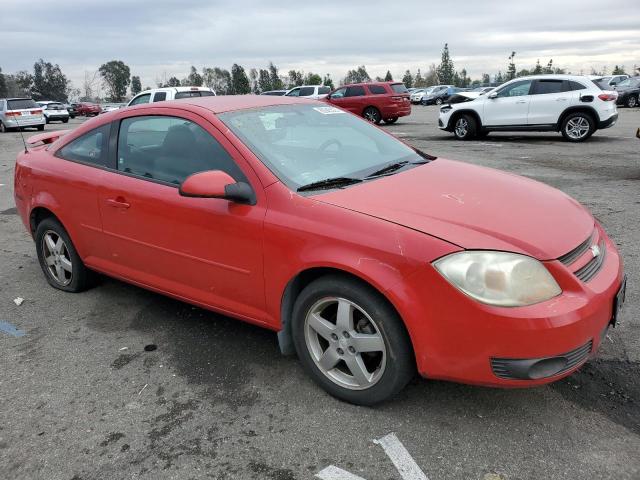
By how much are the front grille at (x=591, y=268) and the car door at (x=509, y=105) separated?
12.2 meters

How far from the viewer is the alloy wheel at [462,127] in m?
15.4

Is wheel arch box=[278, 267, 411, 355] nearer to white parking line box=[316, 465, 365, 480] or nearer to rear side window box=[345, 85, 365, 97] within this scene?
white parking line box=[316, 465, 365, 480]

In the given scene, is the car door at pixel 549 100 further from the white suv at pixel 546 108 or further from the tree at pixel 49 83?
the tree at pixel 49 83

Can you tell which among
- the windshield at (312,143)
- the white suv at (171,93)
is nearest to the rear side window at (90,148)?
the windshield at (312,143)

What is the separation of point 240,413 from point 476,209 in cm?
159

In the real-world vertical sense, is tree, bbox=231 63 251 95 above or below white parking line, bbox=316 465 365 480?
above

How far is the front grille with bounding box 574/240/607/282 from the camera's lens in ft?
8.29

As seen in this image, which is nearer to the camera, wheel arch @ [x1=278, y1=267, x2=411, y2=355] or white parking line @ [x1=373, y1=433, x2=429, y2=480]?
white parking line @ [x1=373, y1=433, x2=429, y2=480]

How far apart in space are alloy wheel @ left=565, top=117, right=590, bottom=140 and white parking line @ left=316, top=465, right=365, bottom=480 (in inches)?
527

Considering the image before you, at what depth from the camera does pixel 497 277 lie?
92.1 inches

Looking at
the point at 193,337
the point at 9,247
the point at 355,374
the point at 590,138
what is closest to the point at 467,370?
the point at 355,374

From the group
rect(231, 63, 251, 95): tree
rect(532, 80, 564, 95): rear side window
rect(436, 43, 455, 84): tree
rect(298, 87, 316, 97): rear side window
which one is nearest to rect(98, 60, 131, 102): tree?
rect(231, 63, 251, 95): tree

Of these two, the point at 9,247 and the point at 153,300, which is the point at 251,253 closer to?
the point at 153,300

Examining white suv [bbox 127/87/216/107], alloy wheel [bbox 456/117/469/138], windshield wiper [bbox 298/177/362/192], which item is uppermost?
white suv [bbox 127/87/216/107]
